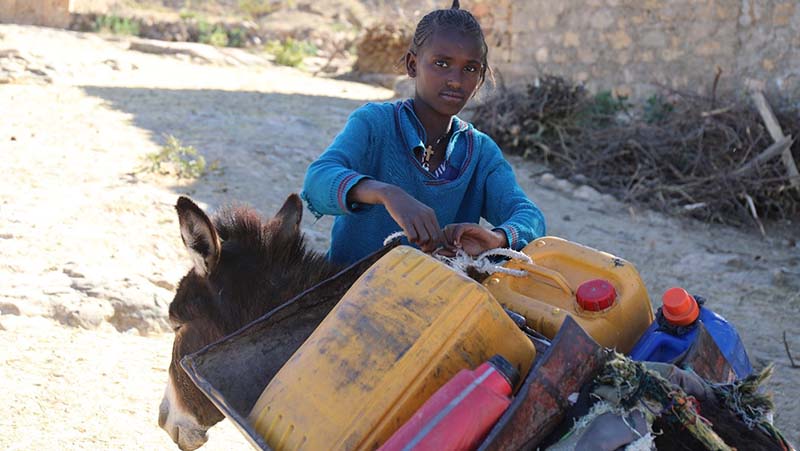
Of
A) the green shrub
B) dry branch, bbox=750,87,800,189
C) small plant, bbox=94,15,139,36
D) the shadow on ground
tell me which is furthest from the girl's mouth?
the green shrub

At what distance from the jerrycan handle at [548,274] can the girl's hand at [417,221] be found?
24 cm

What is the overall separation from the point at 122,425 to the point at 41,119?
5.34m

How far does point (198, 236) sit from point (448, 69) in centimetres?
86

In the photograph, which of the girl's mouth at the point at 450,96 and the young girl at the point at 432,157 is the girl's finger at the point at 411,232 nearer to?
the young girl at the point at 432,157

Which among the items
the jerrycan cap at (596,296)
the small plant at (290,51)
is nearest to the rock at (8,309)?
the jerrycan cap at (596,296)

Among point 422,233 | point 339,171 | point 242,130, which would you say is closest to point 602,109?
point 242,130

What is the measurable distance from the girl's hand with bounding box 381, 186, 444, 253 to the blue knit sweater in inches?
13.5

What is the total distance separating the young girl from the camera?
2.28 metres

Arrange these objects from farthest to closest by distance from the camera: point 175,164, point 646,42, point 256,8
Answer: point 256,8, point 646,42, point 175,164

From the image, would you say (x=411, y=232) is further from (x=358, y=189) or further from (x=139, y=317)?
(x=139, y=317)

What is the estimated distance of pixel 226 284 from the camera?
2.20 metres

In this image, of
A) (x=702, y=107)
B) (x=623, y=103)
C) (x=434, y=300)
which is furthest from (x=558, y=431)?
(x=623, y=103)

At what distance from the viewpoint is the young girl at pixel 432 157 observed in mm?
2281

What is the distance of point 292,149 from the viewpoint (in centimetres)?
771
